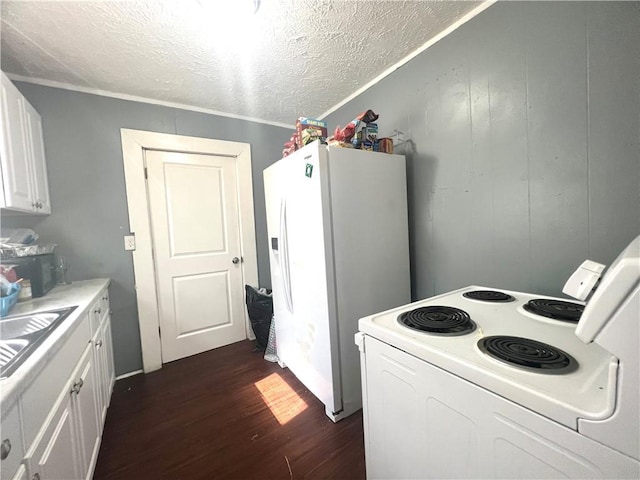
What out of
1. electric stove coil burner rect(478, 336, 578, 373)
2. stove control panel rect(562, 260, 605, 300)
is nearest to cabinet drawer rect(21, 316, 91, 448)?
electric stove coil burner rect(478, 336, 578, 373)

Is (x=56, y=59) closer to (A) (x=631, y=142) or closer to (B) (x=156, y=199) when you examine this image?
(B) (x=156, y=199)

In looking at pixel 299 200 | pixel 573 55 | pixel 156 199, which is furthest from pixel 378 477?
pixel 156 199

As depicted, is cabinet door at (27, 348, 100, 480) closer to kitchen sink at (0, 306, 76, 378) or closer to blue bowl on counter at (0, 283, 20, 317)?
kitchen sink at (0, 306, 76, 378)

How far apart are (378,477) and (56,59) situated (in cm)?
298

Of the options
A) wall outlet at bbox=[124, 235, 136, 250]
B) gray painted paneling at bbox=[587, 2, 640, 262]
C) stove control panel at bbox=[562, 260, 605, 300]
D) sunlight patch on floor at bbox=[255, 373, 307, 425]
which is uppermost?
gray painted paneling at bbox=[587, 2, 640, 262]

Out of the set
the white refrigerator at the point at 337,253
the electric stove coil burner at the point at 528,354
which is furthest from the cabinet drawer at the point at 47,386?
the electric stove coil burner at the point at 528,354

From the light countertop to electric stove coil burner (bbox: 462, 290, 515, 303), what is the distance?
165 centimetres

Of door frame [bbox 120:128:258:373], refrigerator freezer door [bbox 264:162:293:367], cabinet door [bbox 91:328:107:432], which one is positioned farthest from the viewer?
door frame [bbox 120:128:258:373]

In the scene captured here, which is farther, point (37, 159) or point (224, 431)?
point (37, 159)

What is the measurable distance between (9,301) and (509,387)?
6.81ft

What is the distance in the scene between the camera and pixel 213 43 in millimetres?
1550

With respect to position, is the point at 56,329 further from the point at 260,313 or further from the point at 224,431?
the point at 260,313

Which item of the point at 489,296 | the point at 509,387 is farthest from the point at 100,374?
the point at 489,296

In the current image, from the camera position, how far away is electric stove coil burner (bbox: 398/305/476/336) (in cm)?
85
